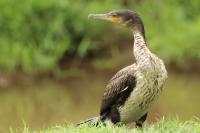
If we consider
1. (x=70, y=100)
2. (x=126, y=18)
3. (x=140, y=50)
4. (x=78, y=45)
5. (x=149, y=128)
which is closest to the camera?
(x=149, y=128)

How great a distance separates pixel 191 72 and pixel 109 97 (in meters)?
6.38

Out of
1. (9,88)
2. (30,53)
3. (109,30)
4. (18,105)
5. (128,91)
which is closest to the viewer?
(128,91)

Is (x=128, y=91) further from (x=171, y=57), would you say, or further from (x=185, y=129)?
(x=171, y=57)

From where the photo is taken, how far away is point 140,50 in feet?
28.6

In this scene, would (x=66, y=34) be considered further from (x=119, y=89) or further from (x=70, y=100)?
(x=119, y=89)

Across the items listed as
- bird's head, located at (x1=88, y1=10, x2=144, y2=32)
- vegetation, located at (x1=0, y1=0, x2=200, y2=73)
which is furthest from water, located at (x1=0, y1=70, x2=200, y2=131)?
bird's head, located at (x1=88, y1=10, x2=144, y2=32)

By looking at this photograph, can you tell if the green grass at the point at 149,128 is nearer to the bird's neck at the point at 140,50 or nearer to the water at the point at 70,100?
the bird's neck at the point at 140,50

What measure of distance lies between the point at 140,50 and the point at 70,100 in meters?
5.04

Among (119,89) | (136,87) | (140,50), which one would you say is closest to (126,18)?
(140,50)

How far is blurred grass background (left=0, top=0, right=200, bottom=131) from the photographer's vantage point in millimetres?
14664

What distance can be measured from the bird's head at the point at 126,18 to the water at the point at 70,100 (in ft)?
7.58

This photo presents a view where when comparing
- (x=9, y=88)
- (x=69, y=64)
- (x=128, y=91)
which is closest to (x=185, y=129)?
(x=128, y=91)

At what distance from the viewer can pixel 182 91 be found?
44.3 feet

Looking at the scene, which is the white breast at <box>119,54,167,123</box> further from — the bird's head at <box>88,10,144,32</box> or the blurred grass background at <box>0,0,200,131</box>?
the blurred grass background at <box>0,0,200,131</box>
